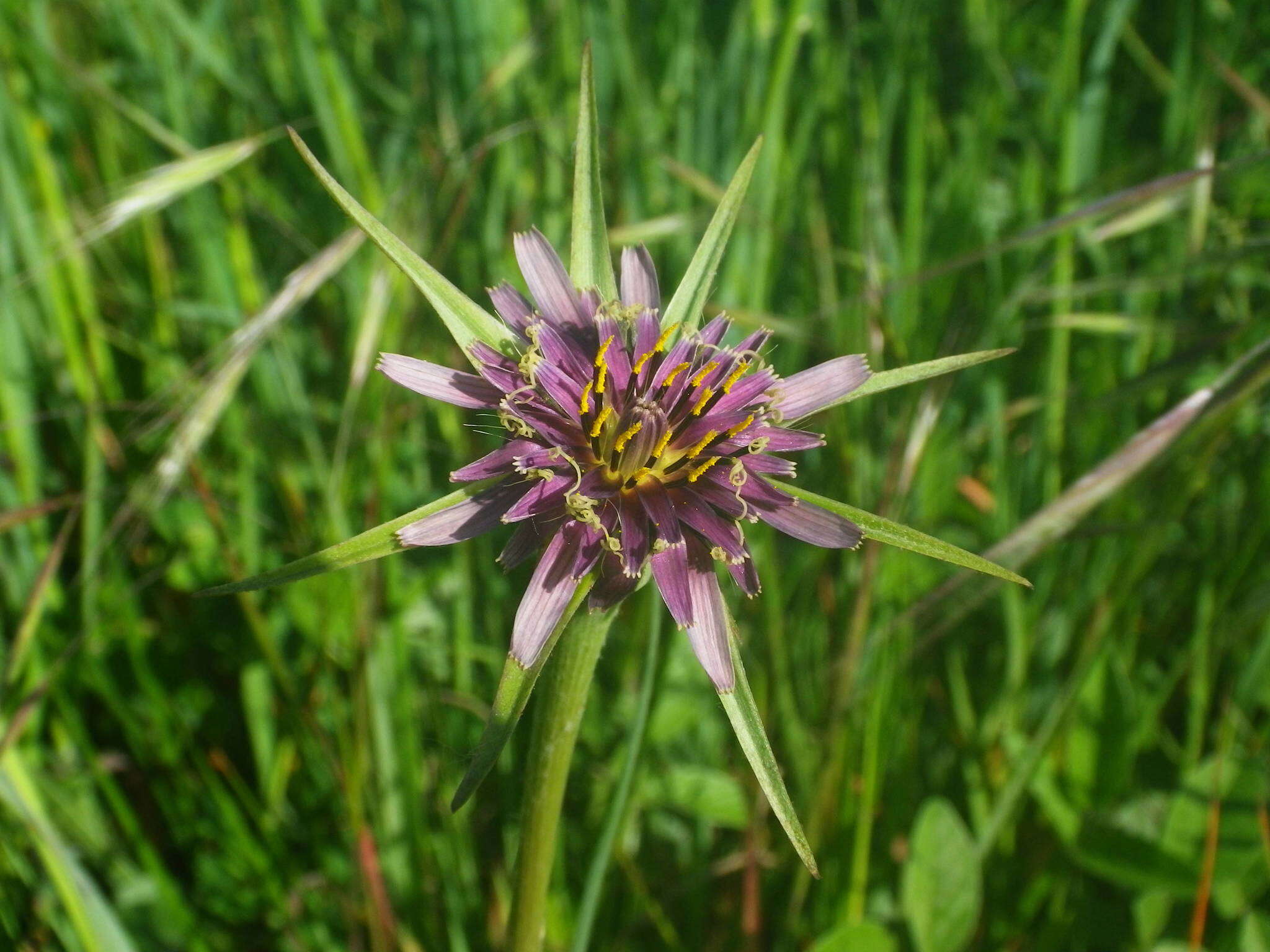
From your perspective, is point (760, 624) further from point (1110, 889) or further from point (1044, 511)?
point (1110, 889)

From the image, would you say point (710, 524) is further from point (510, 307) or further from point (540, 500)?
point (510, 307)

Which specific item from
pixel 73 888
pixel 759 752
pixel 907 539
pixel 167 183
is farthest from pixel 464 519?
pixel 167 183

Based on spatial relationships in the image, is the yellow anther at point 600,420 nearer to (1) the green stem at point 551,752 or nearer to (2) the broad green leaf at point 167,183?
(1) the green stem at point 551,752

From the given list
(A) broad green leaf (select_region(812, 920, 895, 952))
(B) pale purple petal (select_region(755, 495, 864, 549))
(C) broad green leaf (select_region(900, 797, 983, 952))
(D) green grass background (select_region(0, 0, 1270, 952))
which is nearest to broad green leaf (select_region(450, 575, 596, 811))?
(B) pale purple petal (select_region(755, 495, 864, 549))

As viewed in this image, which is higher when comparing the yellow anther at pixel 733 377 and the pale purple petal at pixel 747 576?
the yellow anther at pixel 733 377

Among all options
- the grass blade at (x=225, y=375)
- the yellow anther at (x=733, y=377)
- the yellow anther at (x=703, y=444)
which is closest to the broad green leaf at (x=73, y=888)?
the grass blade at (x=225, y=375)

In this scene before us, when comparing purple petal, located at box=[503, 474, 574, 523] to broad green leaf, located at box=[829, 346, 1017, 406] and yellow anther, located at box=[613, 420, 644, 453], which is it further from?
broad green leaf, located at box=[829, 346, 1017, 406]
